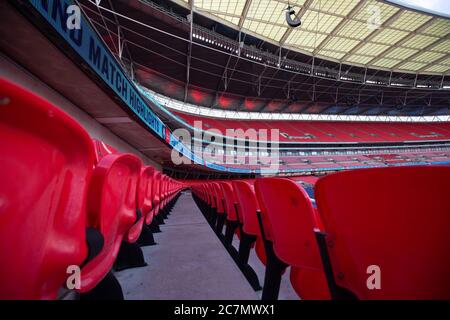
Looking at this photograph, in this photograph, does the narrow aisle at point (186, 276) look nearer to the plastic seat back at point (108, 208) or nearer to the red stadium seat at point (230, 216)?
the red stadium seat at point (230, 216)

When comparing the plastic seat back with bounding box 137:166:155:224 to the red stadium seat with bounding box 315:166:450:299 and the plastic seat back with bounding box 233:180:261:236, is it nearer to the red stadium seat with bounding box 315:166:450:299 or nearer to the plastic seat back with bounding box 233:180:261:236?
the plastic seat back with bounding box 233:180:261:236

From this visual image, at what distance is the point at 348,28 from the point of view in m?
14.0

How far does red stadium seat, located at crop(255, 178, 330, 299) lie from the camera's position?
843mm

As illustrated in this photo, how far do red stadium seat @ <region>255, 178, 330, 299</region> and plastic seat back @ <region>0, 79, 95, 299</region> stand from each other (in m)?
0.70

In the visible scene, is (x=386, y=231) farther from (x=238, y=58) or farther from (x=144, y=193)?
(x=238, y=58)

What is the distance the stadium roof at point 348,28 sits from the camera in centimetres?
1211

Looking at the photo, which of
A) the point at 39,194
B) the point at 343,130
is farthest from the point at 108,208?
the point at 343,130

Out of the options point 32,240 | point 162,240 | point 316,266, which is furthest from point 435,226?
point 162,240

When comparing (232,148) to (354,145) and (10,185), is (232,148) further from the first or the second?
(10,185)

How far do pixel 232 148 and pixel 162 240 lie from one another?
23088mm

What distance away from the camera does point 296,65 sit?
16734 millimetres

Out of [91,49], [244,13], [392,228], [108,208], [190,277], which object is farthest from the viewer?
[244,13]

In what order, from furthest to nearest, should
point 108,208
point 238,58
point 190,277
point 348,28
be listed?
point 238,58 → point 348,28 → point 190,277 → point 108,208

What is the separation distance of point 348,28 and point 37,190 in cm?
1808
